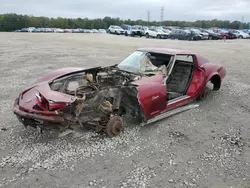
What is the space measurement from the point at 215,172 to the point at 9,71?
28.2 ft

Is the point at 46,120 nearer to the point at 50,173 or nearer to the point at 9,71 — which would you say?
the point at 50,173

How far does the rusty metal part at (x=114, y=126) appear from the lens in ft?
14.7

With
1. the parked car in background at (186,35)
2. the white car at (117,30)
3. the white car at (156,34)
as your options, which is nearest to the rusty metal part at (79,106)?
the parked car in background at (186,35)

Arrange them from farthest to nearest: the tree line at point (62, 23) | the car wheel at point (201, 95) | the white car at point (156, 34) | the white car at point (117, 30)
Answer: the tree line at point (62, 23)
the white car at point (117, 30)
the white car at point (156, 34)
the car wheel at point (201, 95)

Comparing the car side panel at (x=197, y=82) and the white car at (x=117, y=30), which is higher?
the white car at (x=117, y=30)

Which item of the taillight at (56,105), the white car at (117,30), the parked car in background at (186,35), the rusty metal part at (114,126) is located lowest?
the rusty metal part at (114,126)

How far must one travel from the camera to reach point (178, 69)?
6.79m

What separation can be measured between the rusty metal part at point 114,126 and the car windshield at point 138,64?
1415 millimetres

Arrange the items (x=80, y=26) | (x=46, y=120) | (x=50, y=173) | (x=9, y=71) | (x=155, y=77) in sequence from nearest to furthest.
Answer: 1. (x=50, y=173)
2. (x=46, y=120)
3. (x=155, y=77)
4. (x=9, y=71)
5. (x=80, y=26)

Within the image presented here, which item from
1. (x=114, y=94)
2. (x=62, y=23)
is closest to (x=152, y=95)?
(x=114, y=94)

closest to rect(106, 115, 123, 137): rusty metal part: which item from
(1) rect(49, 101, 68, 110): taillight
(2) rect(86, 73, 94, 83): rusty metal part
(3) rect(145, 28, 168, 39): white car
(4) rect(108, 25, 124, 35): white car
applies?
(1) rect(49, 101, 68, 110): taillight

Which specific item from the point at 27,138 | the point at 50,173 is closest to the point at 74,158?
the point at 50,173

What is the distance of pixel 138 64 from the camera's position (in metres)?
5.75

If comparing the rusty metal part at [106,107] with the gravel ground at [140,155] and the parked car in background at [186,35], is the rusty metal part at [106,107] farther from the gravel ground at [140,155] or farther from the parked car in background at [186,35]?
the parked car in background at [186,35]
